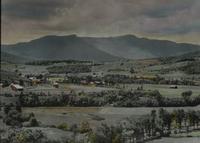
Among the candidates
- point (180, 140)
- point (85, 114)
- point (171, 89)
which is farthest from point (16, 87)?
point (180, 140)

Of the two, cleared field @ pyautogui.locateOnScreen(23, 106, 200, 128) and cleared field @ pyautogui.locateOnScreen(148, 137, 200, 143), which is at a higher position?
cleared field @ pyautogui.locateOnScreen(23, 106, 200, 128)

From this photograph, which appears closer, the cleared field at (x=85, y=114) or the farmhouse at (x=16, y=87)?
the cleared field at (x=85, y=114)

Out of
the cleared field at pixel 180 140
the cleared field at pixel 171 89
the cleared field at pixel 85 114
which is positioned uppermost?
the cleared field at pixel 171 89

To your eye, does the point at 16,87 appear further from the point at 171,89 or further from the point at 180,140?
the point at 180,140

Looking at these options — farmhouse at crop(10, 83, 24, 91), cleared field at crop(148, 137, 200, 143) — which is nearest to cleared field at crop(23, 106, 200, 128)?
cleared field at crop(148, 137, 200, 143)

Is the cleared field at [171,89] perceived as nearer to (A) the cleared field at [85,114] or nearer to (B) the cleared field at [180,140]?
(A) the cleared field at [85,114]

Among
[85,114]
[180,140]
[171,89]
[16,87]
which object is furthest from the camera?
[16,87]

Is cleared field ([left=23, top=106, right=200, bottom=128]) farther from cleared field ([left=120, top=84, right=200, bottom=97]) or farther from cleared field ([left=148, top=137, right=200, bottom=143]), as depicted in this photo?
cleared field ([left=148, top=137, right=200, bottom=143])

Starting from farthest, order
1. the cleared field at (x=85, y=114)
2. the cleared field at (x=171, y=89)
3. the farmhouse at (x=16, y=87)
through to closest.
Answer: the farmhouse at (x=16, y=87)
the cleared field at (x=171, y=89)
the cleared field at (x=85, y=114)

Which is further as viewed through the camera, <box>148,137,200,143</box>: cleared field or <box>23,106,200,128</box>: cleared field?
<box>23,106,200,128</box>: cleared field

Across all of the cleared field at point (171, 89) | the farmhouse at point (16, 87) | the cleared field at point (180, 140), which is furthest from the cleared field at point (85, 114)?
the farmhouse at point (16, 87)

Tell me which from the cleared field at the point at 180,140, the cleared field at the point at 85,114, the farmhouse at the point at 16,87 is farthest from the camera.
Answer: the farmhouse at the point at 16,87

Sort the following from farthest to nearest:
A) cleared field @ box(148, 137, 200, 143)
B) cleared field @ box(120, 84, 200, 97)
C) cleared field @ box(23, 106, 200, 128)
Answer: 1. cleared field @ box(120, 84, 200, 97)
2. cleared field @ box(23, 106, 200, 128)
3. cleared field @ box(148, 137, 200, 143)
